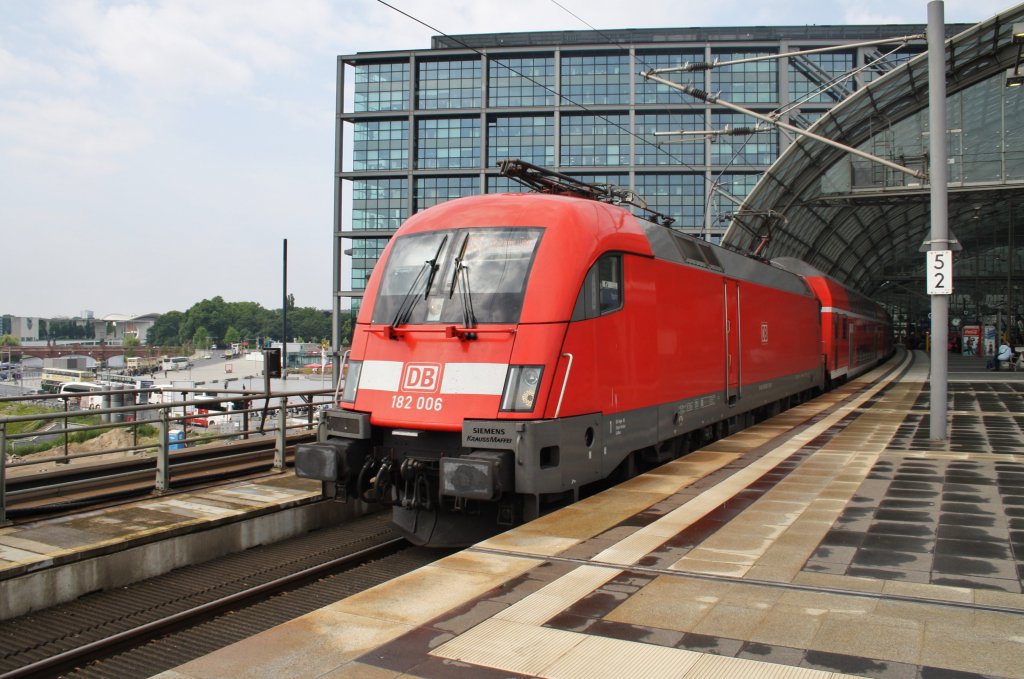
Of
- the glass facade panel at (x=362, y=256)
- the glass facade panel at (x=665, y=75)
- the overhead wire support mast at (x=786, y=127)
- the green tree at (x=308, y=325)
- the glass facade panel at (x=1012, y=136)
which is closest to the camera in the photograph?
the overhead wire support mast at (x=786, y=127)

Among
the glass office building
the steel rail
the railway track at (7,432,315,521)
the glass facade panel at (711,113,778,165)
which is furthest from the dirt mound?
the glass facade panel at (711,113,778,165)

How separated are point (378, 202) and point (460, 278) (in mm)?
54468

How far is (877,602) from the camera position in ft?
16.2

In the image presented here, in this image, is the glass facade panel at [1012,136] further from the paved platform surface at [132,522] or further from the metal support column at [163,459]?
the metal support column at [163,459]

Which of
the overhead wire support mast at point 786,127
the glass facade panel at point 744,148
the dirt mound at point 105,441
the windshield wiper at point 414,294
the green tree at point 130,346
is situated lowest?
the dirt mound at point 105,441

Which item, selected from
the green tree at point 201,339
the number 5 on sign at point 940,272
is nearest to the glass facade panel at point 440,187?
the green tree at point 201,339

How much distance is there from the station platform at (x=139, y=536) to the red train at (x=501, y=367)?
1207 millimetres

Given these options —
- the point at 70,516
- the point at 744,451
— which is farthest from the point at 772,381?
the point at 70,516

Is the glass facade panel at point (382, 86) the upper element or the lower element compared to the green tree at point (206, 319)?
upper

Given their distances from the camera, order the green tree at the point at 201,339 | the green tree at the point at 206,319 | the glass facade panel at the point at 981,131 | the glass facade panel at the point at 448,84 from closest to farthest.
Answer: the glass facade panel at the point at 981,131
the glass facade panel at the point at 448,84
the green tree at the point at 201,339
the green tree at the point at 206,319

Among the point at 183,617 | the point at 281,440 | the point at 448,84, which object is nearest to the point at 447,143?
the point at 448,84

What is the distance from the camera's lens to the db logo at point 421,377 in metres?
7.97

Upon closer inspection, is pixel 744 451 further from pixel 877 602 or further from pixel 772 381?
pixel 877 602

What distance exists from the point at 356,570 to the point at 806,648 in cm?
519
